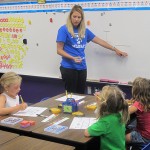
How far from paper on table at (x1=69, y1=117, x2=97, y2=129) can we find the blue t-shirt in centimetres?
153

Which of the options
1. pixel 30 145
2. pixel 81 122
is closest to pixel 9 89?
pixel 81 122

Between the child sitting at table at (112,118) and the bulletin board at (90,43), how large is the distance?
1751 mm

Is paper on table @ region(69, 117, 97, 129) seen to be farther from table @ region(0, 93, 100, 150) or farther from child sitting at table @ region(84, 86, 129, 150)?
child sitting at table @ region(84, 86, 129, 150)

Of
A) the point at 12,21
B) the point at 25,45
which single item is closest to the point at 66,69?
the point at 25,45

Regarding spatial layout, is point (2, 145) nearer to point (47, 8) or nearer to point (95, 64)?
point (95, 64)

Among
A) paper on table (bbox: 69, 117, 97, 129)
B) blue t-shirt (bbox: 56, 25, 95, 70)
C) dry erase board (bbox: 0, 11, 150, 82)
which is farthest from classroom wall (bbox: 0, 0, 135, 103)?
paper on table (bbox: 69, 117, 97, 129)

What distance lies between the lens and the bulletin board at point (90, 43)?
13.3 ft

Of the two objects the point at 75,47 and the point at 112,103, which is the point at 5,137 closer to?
the point at 112,103

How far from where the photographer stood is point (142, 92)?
2.84 metres

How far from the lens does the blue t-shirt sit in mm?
3990

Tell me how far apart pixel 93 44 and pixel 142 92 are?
1.72 metres

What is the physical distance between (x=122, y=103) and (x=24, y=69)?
9.97 ft

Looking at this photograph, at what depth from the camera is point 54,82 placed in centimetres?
493

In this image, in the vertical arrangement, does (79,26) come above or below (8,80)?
above
